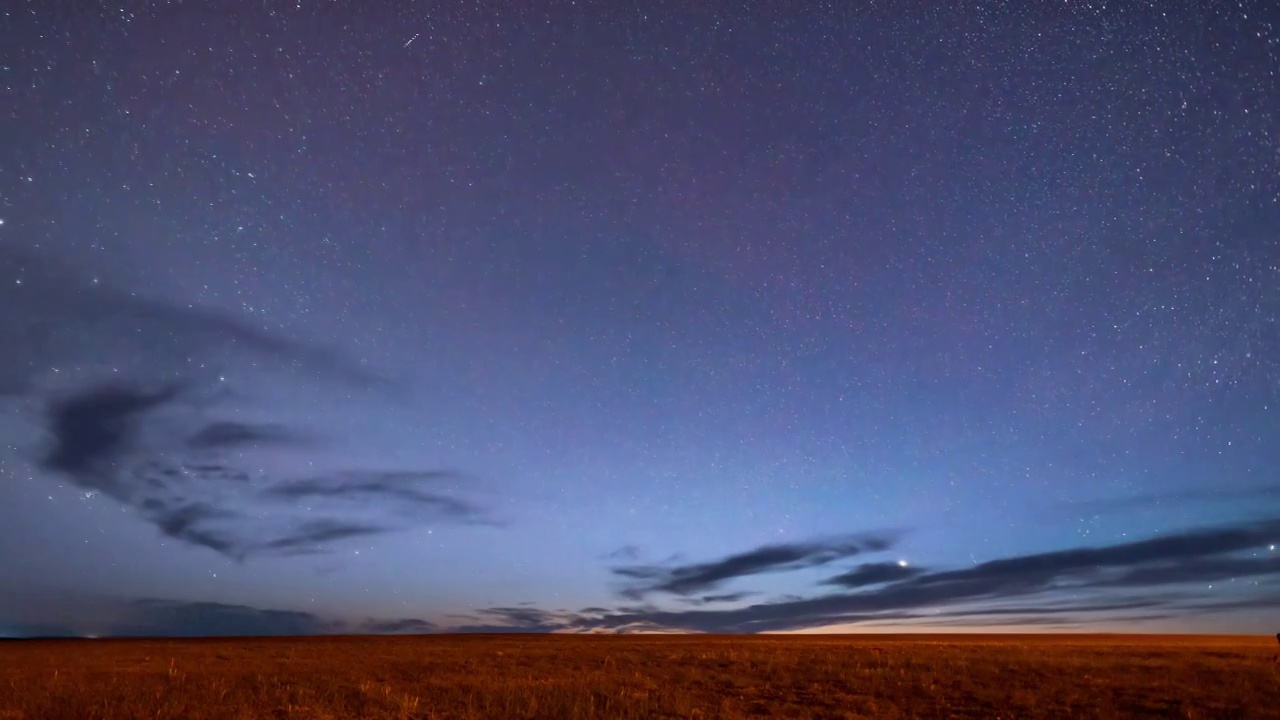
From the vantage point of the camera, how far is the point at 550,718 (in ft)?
58.6

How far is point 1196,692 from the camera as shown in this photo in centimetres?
2108

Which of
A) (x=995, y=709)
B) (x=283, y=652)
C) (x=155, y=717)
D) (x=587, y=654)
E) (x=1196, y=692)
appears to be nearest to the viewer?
(x=155, y=717)

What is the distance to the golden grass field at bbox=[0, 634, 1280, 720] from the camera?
18828 millimetres

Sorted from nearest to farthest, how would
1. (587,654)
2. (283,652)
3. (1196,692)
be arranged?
(1196,692)
(587,654)
(283,652)

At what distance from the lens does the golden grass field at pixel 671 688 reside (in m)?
18.8

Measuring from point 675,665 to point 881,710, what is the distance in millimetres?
10710

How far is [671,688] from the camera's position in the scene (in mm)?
22672

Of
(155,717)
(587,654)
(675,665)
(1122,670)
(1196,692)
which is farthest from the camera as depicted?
(587,654)

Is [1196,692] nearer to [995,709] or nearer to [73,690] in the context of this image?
[995,709]

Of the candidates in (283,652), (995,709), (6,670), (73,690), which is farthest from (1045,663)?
(6,670)

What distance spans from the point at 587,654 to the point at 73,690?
1928 centimetres

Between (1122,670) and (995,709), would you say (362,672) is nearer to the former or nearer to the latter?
(995,709)

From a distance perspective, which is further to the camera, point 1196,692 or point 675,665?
point 675,665

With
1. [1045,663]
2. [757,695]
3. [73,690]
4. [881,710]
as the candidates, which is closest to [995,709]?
[881,710]
